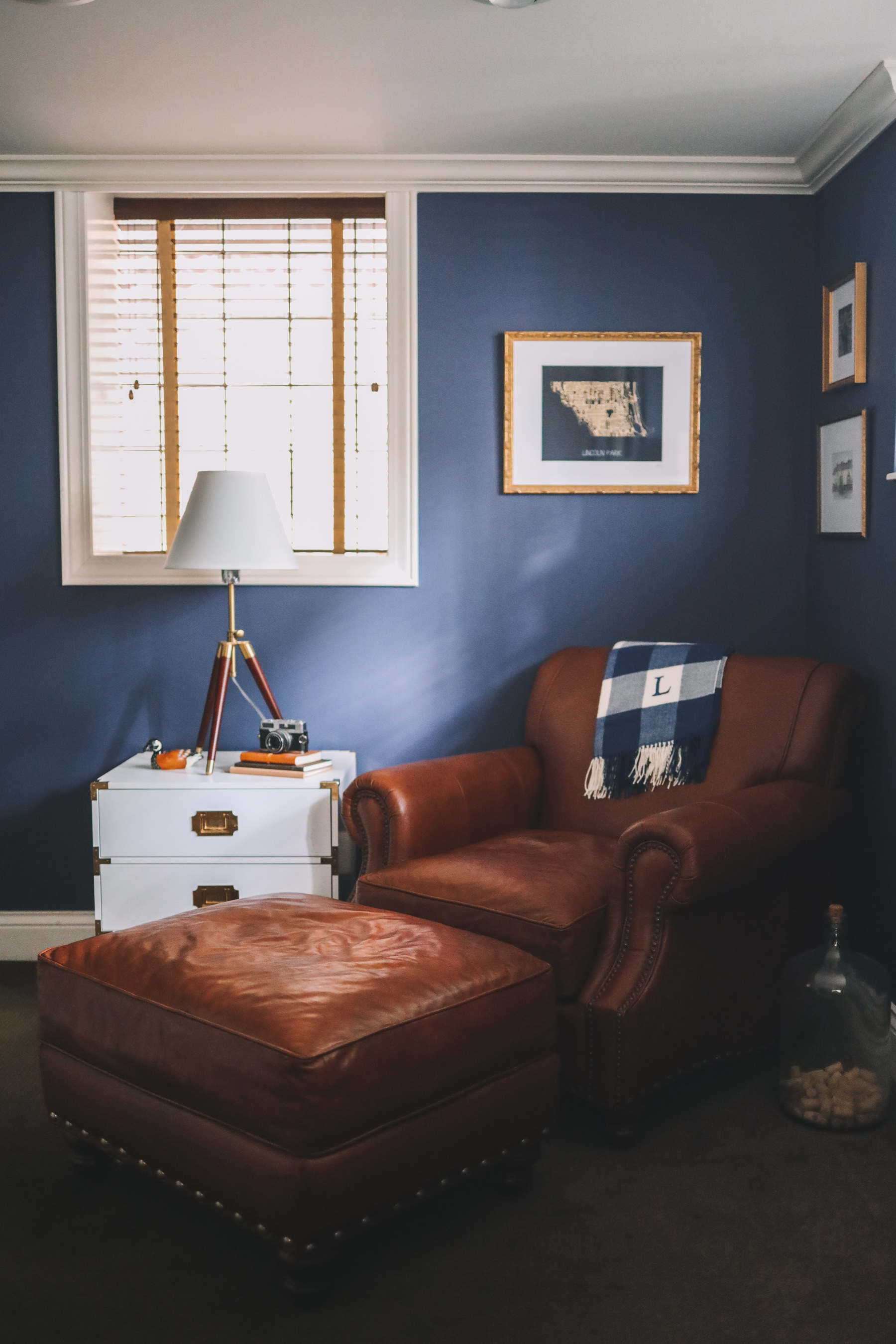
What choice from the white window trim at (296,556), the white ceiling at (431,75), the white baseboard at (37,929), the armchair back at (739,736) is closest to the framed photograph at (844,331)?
the white ceiling at (431,75)

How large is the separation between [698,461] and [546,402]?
491mm

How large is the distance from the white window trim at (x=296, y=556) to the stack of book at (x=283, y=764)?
1.90ft

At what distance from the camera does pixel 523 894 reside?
2.31 metres

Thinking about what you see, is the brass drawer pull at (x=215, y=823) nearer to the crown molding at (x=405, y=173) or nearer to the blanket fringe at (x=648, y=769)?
the blanket fringe at (x=648, y=769)

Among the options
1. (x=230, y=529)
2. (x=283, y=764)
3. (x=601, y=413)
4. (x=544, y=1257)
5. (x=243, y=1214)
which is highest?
(x=601, y=413)

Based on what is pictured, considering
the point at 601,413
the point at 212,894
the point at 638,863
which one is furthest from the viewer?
the point at 601,413

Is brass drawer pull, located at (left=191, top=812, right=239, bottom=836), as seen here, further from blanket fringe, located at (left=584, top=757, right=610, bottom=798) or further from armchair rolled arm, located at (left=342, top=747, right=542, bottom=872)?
blanket fringe, located at (left=584, top=757, right=610, bottom=798)

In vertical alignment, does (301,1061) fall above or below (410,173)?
below

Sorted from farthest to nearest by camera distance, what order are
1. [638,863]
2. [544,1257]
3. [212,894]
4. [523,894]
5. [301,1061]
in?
[212,894] → [523,894] → [638,863] → [544,1257] → [301,1061]

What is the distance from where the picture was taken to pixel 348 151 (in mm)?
3162

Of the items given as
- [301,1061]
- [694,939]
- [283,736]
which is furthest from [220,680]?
[301,1061]

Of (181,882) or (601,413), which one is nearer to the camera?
(181,882)

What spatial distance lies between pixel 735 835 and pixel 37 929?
7.19 feet

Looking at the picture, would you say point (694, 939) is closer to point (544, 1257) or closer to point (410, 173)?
point (544, 1257)
